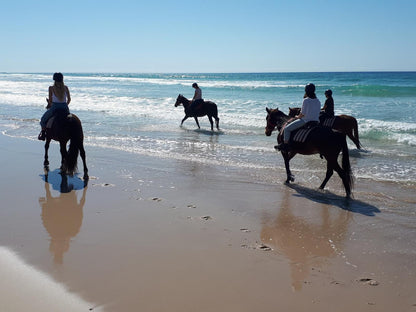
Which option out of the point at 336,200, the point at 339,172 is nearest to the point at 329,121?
the point at 339,172

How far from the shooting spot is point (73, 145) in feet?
26.7

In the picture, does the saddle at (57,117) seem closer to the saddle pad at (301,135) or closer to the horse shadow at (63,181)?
the horse shadow at (63,181)

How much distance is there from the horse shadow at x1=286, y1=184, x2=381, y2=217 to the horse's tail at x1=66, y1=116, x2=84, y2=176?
407 centimetres

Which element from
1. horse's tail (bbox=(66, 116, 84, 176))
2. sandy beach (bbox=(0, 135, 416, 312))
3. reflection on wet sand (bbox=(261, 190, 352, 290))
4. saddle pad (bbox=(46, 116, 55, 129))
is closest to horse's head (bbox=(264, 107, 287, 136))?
sandy beach (bbox=(0, 135, 416, 312))


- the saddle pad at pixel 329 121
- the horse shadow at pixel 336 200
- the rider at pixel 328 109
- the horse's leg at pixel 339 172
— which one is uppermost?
the rider at pixel 328 109

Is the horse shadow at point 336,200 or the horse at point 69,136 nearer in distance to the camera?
the horse shadow at point 336,200

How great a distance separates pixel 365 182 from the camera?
8.11 metres

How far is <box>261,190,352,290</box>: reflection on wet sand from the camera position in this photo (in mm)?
4480

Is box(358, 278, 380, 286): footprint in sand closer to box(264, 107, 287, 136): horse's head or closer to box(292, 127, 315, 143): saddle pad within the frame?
box(292, 127, 315, 143): saddle pad

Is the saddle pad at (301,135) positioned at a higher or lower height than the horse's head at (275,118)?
lower

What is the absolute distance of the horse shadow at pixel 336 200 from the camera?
6.36 m

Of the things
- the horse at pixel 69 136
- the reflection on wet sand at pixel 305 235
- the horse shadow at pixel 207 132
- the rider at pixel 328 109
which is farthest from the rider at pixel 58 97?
the horse shadow at pixel 207 132

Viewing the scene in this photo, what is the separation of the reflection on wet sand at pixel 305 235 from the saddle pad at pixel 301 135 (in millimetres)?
1573

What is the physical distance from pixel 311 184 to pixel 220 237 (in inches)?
134
